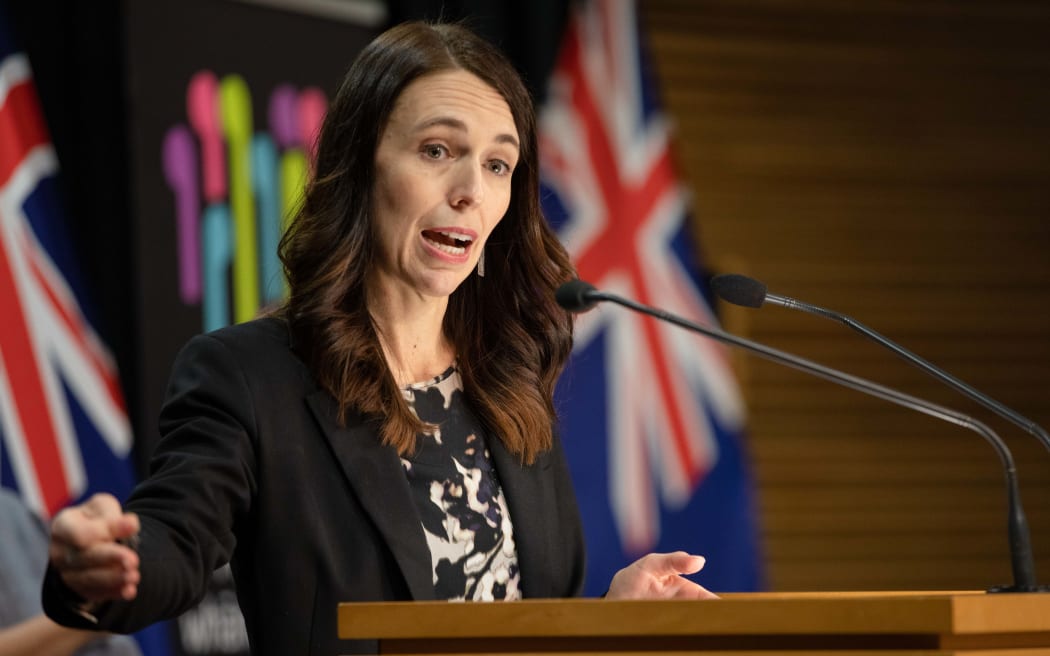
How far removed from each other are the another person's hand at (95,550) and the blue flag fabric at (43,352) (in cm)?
204

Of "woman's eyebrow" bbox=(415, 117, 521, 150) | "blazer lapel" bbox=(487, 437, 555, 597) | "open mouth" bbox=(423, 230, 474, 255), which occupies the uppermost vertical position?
"woman's eyebrow" bbox=(415, 117, 521, 150)

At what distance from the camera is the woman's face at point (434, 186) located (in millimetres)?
2090

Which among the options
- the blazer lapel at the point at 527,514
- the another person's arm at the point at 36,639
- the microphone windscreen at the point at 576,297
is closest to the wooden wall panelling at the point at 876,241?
the another person's arm at the point at 36,639

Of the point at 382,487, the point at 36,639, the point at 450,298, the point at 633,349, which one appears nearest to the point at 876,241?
the point at 633,349

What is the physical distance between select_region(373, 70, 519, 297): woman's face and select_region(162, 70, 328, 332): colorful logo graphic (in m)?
1.75

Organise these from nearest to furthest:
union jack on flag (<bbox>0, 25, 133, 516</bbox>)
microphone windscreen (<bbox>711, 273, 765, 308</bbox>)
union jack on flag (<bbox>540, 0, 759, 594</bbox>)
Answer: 1. microphone windscreen (<bbox>711, 273, 765, 308</bbox>)
2. union jack on flag (<bbox>0, 25, 133, 516</bbox>)
3. union jack on flag (<bbox>540, 0, 759, 594</bbox>)

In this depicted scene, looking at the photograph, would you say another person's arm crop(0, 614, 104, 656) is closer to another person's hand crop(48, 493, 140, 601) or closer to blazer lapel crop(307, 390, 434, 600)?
blazer lapel crop(307, 390, 434, 600)

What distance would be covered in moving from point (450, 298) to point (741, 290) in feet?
2.04

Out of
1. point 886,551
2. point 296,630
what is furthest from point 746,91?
point 296,630

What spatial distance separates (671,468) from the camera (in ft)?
16.8

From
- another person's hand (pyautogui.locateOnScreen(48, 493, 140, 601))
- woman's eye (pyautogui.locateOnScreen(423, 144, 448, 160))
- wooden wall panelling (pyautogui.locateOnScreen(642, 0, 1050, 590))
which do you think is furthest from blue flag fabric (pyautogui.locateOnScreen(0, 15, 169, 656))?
wooden wall panelling (pyautogui.locateOnScreen(642, 0, 1050, 590))

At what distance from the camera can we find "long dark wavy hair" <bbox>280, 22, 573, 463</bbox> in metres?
2.04

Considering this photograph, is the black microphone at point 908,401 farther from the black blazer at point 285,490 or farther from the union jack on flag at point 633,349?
the union jack on flag at point 633,349

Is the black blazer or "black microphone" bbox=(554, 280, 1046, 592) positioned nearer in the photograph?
"black microphone" bbox=(554, 280, 1046, 592)
